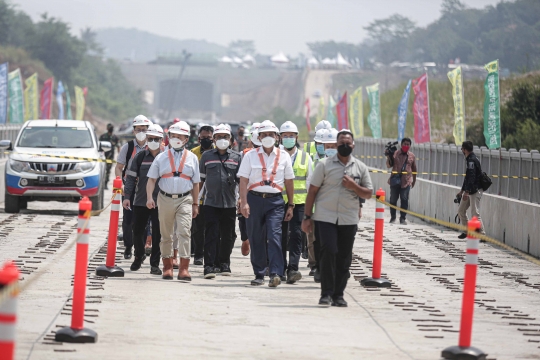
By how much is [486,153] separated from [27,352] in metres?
17.2

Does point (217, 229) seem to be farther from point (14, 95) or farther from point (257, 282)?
point (14, 95)

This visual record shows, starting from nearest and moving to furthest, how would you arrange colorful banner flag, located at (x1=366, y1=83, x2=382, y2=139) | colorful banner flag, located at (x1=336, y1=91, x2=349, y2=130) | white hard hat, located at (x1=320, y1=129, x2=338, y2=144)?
1. white hard hat, located at (x1=320, y1=129, x2=338, y2=144)
2. colorful banner flag, located at (x1=366, y1=83, x2=382, y2=139)
3. colorful banner flag, located at (x1=336, y1=91, x2=349, y2=130)

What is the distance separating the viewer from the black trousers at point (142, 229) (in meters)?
15.0

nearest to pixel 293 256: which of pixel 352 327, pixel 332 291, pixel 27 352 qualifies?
pixel 332 291

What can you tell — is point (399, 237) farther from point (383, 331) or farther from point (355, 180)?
point (383, 331)

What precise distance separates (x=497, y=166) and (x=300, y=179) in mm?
10335

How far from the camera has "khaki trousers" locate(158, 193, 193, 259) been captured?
14211 millimetres

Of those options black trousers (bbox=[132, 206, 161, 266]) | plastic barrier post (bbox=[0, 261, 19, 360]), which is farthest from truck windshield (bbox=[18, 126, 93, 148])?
plastic barrier post (bbox=[0, 261, 19, 360])

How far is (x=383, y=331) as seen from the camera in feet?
35.3

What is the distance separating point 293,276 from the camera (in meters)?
14.3

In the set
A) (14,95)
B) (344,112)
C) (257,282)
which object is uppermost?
(14,95)

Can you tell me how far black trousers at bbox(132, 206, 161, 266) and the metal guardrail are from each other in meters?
8.50

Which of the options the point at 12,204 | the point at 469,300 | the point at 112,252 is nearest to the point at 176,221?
the point at 112,252

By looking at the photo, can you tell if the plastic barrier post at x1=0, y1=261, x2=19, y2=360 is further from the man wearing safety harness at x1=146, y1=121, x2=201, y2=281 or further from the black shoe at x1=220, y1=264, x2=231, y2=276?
the black shoe at x1=220, y1=264, x2=231, y2=276
